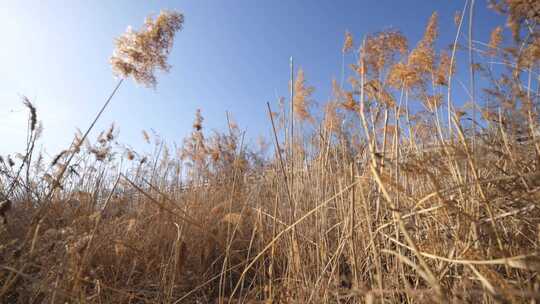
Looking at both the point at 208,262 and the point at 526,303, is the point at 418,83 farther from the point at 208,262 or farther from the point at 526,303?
the point at 208,262

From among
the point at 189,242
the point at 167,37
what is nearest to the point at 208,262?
the point at 189,242

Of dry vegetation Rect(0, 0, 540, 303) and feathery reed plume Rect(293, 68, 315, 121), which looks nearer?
dry vegetation Rect(0, 0, 540, 303)

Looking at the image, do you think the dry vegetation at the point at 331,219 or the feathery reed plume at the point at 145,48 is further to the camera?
the feathery reed plume at the point at 145,48

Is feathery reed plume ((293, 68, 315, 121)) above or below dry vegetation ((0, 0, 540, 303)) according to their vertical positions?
above

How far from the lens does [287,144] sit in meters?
1.20

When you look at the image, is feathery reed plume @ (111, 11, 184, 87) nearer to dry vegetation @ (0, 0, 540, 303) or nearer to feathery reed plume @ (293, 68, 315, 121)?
dry vegetation @ (0, 0, 540, 303)

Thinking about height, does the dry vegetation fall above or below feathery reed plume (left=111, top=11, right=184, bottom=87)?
below

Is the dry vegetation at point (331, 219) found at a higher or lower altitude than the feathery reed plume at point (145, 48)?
lower

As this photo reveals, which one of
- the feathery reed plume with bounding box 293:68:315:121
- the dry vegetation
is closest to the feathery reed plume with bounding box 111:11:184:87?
the dry vegetation

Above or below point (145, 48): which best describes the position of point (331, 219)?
below

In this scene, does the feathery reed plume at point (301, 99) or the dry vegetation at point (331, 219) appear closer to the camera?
the dry vegetation at point (331, 219)

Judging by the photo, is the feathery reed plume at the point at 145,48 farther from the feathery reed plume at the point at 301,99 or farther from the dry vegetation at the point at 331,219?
the feathery reed plume at the point at 301,99

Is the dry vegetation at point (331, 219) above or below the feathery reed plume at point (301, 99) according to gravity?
below

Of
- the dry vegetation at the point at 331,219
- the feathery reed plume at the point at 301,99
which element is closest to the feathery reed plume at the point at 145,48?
the dry vegetation at the point at 331,219
